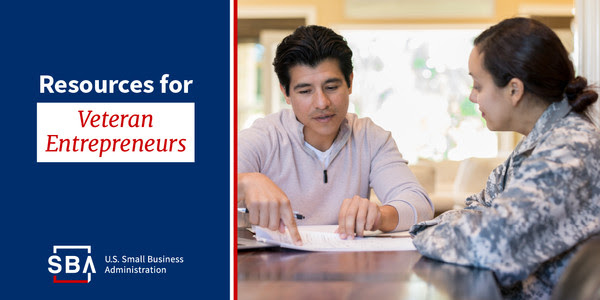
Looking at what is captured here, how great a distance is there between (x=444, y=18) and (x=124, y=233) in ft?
21.3

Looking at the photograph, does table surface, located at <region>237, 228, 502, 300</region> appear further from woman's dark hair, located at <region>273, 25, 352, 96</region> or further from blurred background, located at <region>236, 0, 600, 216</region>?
blurred background, located at <region>236, 0, 600, 216</region>

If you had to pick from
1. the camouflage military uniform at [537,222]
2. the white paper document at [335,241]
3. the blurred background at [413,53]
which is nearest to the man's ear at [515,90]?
the camouflage military uniform at [537,222]

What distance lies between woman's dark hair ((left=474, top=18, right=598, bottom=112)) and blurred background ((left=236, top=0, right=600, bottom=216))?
569 centimetres

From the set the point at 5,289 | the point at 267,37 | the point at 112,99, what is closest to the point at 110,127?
the point at 112,99

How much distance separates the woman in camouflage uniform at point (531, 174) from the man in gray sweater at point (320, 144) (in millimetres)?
471

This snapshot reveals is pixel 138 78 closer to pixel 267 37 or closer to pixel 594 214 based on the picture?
pixel 594 214

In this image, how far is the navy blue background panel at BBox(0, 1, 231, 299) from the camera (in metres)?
0.79

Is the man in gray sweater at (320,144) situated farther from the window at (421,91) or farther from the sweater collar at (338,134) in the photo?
the window at (421,91)

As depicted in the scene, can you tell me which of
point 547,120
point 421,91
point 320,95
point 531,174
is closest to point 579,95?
point 547,120

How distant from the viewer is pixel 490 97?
1.26 meters

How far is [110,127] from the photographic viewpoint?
0.81 meters

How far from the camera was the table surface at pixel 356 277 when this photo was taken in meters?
0.82

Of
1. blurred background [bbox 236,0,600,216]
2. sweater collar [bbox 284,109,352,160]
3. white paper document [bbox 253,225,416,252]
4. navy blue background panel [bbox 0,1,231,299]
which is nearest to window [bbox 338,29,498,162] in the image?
blurred background [bbox 236,0,600,216]

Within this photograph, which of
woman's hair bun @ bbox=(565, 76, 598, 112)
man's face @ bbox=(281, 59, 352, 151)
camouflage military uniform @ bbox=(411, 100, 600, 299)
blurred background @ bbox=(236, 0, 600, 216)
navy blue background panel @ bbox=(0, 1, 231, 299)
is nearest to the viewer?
navy blue background panel @ bbox=(0, 1, 231, 299)
